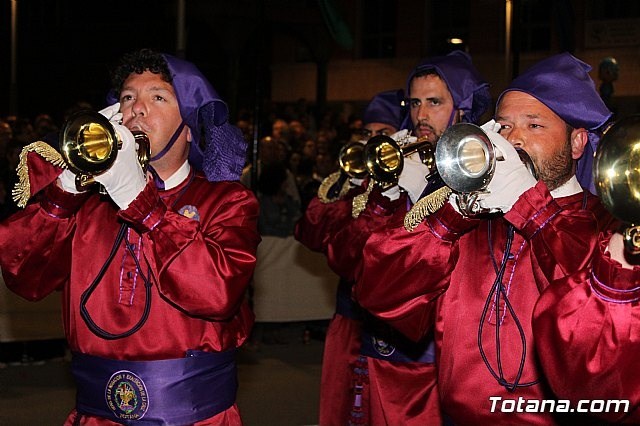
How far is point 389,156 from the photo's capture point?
4.29m

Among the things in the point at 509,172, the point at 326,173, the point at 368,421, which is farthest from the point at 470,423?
the point at 326,173

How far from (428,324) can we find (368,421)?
5.48ft

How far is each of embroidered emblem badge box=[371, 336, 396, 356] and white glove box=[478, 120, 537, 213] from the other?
1732 mm

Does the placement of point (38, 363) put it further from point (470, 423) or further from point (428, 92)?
point (470, 423)

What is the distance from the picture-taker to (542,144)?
308 cm

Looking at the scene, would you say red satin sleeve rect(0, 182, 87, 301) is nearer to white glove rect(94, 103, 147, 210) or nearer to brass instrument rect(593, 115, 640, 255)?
white glove rect(94, 103, 147, 210)

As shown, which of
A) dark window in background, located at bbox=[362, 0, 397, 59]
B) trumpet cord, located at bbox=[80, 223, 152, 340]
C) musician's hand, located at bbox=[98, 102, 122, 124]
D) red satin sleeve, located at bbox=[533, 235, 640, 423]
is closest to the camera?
red satin sleeve, located at bbox=[533, 235, 640, 423]

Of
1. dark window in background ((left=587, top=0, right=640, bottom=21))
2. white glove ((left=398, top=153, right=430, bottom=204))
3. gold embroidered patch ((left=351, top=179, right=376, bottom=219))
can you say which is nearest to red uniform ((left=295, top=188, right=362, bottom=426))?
gold embroidered patch ((left=351, top=179, right=376, bottom=219))

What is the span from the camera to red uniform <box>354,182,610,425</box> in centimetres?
289

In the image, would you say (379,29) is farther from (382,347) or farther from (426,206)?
(426,206)

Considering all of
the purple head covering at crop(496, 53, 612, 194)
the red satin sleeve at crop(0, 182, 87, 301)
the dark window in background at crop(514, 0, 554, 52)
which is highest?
the dark window in background at crop(514, 0, 554, 52)

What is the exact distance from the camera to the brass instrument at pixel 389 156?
418 centimetres

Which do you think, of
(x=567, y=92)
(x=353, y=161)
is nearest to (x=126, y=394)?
(x=567, y=92)

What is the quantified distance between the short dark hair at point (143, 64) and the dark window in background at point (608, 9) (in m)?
18.5
